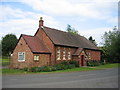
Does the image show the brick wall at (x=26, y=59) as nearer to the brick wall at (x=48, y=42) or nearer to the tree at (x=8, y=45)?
the brick wall at (x=48, y=42)

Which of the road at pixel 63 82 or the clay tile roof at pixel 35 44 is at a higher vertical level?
the clay tile roof at pixel 35 44

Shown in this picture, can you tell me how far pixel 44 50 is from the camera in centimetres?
3419

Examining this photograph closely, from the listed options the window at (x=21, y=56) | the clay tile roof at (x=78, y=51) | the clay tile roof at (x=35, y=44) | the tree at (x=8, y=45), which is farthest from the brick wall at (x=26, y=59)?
the tree at (x=8, y=45)

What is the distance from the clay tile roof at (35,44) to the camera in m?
32.0

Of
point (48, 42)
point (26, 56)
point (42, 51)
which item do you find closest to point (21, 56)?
point (26, 56)

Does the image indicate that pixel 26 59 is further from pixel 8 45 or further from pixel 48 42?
pixel 8 45

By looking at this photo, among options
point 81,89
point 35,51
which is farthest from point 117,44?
point 35,51

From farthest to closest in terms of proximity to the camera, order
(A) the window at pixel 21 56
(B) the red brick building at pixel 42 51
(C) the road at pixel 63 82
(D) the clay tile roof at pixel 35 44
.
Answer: (A) the window at pixel 21 56 < (D) the clay tile roof at pixel 35 44 < (B) the red brick building at pixel 42 51 < (C) the road at pixel 63 82

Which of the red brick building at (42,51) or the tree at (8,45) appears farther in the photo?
the tree at (8,45)

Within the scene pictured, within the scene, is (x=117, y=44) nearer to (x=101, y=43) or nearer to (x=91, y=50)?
(x=91, y=50)

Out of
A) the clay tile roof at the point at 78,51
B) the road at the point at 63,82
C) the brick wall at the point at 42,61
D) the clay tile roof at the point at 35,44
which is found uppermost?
the clay tile roof at the point at 35,44

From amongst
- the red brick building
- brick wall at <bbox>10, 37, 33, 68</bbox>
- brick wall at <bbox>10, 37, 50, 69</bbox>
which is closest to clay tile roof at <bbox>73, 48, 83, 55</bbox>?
the red brick building

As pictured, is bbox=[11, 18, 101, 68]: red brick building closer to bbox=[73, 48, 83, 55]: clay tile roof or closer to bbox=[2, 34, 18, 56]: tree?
bbox=[73, 48, 83, 55]: clay tile roof

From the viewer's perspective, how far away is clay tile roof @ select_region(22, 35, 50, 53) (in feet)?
105
